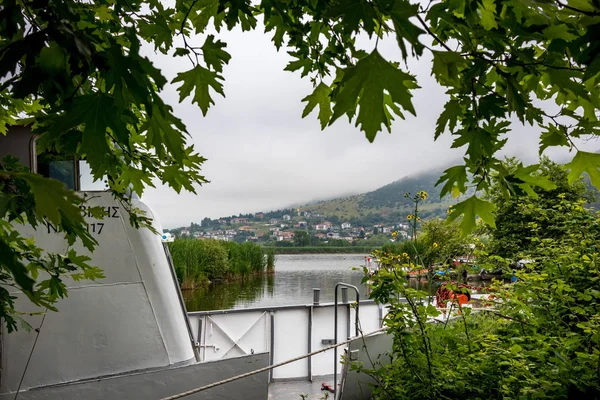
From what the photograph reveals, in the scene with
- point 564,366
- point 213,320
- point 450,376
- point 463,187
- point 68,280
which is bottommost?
point 213,320

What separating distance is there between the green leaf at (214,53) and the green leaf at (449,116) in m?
0.84

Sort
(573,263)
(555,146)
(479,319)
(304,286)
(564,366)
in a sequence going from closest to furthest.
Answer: (555,146), (564,366), (573,263), (479,319), (304,286)

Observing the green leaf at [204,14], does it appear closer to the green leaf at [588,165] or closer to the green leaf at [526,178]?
the green leaf at [526,178]

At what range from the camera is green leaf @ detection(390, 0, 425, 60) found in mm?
838

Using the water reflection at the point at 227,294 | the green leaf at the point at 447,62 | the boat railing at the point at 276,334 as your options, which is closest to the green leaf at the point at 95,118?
the green leaf at the point at 447,62

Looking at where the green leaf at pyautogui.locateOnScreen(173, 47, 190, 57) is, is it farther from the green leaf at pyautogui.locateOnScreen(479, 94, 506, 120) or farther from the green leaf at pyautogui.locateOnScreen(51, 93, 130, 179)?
the green leaf at pyautogui.locateOnScreen(479, 94, 506, 120)

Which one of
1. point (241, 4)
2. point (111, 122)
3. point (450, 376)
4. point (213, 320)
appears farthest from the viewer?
point (213, 320)

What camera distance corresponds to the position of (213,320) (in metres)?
7.45

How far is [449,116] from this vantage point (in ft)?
5.21

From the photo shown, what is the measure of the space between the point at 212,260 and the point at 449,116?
24602 millimetres

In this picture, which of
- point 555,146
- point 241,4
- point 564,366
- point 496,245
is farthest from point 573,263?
point 496,245

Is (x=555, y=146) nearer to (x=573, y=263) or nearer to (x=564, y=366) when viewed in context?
(x=564, y=366)

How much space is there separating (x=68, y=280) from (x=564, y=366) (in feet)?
13.4

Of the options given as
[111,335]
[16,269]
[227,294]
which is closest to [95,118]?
[16,269]
